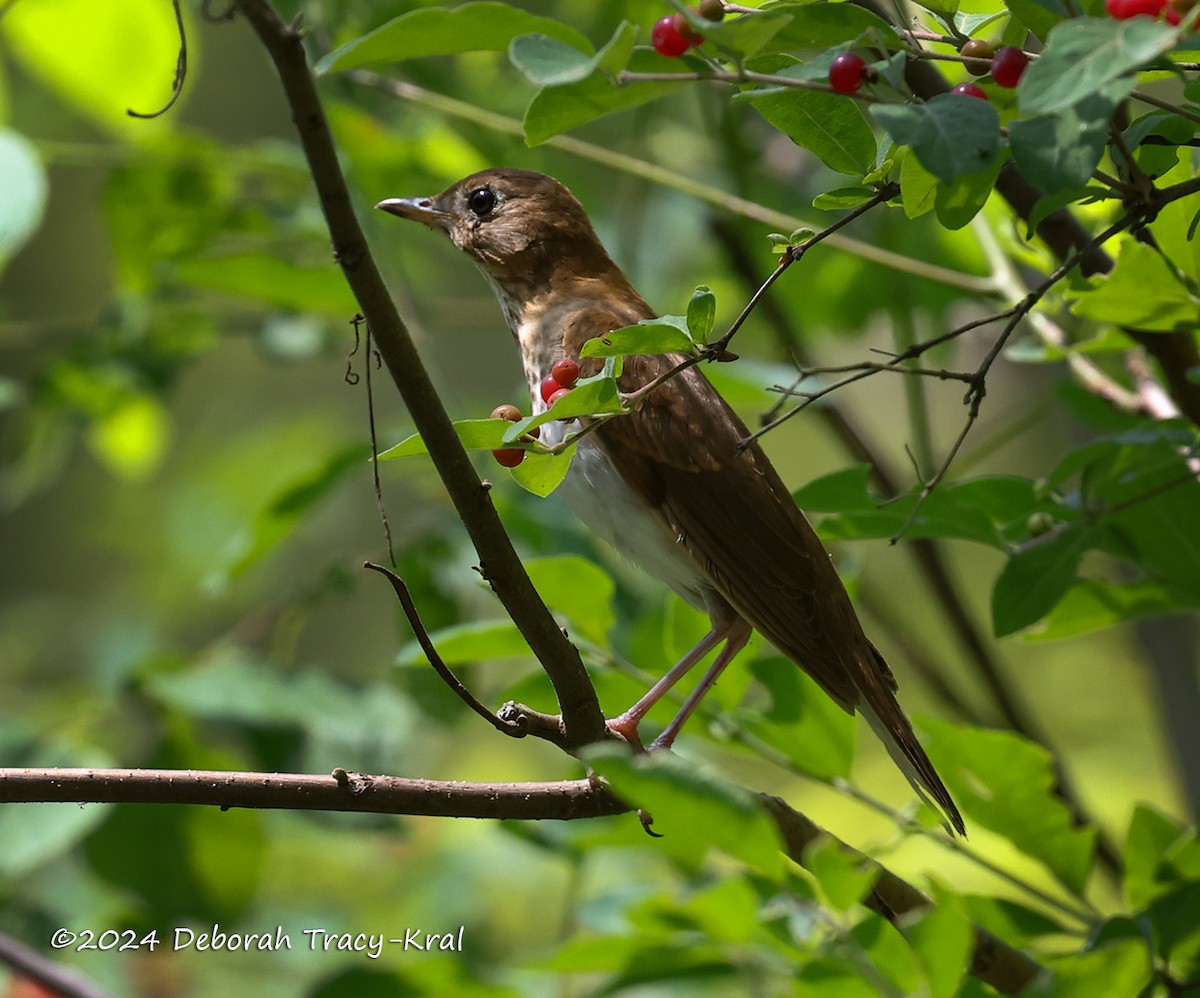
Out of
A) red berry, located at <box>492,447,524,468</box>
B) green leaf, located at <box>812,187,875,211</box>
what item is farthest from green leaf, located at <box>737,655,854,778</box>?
green leaf, located at <box>812,187,875,211</box>

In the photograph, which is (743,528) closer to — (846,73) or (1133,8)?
(846,73)

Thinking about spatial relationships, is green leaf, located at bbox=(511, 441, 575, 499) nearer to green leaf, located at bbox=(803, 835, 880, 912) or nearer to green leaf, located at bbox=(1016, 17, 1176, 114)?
green leaf, located at bbox=(803, 835, 880, 912)

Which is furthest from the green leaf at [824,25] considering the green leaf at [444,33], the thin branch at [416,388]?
the thin branch at [416,388]

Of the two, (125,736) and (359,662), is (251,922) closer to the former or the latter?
(125,736)

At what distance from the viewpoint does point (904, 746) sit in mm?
2695

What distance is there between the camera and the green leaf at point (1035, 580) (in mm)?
2289

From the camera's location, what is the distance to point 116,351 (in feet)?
13.8

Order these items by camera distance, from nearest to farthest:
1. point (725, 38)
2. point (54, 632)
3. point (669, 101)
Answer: point (725, 38) < point (669, 101) < point (54, 632)

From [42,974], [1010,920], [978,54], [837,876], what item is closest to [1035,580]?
[1010,920]

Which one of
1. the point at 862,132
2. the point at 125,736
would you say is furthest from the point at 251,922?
the point at 862,132

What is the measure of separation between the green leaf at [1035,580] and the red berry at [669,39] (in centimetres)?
111

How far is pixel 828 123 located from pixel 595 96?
1.09ft

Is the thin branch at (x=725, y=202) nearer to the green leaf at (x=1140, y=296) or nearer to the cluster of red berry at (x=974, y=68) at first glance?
the green leaf at (x=1140, y=296)

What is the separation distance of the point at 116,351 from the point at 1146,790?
3.68m
